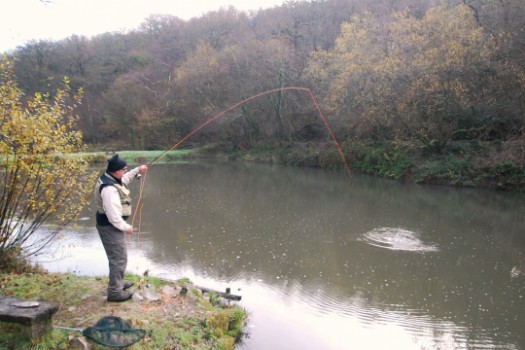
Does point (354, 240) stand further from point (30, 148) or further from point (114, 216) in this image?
point (30, 148)

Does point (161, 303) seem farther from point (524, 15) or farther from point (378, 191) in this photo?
point (524, 15)

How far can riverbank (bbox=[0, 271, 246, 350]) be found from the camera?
172 inches

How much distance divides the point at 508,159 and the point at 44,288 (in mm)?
18893

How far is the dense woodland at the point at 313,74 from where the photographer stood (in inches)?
768

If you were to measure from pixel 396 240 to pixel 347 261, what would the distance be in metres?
2.28

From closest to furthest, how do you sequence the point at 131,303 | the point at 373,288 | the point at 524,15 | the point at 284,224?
1. the point at 131,303
2. the point at 373,288
3. the point at 284,224
4. the point at 524,15

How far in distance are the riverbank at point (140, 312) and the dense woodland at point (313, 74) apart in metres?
17.1

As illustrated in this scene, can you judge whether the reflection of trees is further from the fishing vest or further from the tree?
the fishing vest

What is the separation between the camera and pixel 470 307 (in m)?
7.10

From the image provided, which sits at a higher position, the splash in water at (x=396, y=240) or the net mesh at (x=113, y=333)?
the net mesh at (x=113, y=333)

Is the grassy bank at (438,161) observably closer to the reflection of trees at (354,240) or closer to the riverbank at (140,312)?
the reflection of trees at (354,240)

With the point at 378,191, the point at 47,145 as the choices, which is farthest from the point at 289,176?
the point at 47,145

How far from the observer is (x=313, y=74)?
3014 centimetres

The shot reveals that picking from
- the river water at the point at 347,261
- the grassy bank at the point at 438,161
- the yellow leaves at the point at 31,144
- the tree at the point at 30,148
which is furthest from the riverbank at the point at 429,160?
the yellow leaves at the point at 31,144
